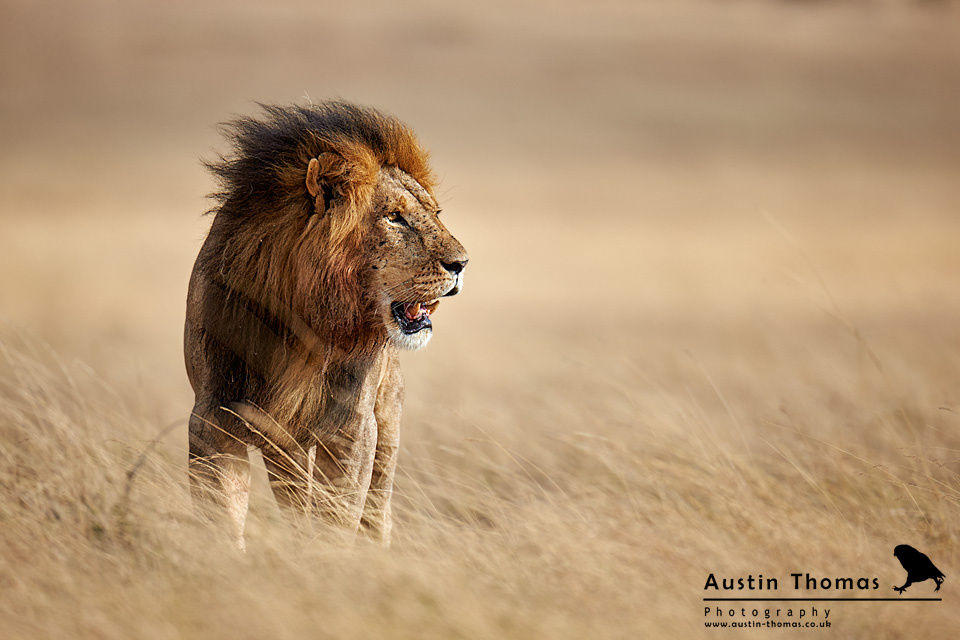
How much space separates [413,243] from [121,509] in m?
1.67

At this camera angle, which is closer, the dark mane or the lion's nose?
the lion's nose

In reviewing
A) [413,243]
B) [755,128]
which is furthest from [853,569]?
[755,128]

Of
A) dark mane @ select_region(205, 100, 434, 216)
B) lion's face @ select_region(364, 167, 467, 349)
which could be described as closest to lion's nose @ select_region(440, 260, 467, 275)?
lion's face @ select_region(364, 167, 467, 349)

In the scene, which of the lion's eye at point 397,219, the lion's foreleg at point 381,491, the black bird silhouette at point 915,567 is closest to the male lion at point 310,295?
the lion's eye at point 397,219

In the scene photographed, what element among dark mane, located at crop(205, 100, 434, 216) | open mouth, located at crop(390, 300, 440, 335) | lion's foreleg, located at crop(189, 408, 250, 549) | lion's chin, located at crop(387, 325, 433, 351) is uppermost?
dark mane, located at crop(205, 100, 434, 216)

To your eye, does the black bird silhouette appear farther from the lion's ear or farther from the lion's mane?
the lion's ear

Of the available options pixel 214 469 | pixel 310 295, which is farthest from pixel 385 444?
pixel 310 295

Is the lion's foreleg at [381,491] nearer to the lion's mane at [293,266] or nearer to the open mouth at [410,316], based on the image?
the lion's mane at [293,266]

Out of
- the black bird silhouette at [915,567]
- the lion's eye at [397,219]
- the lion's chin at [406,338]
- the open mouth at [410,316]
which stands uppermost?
the lion's eye at [397,219]

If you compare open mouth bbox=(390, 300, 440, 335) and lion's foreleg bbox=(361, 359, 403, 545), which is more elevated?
open mouth bbox=(390, 300, 440, 335)

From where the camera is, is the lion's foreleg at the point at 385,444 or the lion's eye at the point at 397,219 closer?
the lion's eye at the point at 397,219

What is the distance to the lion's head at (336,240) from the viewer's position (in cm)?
414

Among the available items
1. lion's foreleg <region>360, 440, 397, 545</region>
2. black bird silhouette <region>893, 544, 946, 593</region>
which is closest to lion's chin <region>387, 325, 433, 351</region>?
lion's foreleg <region>360, 440, 397, 545</region>

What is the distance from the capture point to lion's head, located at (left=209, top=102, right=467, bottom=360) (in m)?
4.14
